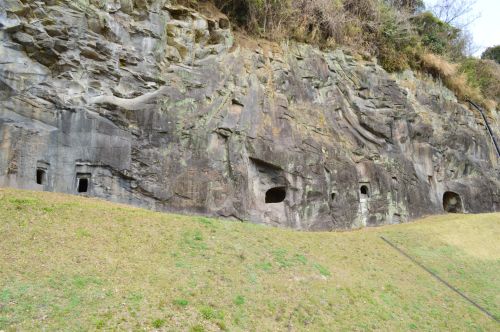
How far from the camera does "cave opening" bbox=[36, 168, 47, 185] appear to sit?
47.9 ft

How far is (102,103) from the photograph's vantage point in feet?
52.7

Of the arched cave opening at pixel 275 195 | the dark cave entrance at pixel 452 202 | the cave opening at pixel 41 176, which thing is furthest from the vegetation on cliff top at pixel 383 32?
the cave opening at pixel 41 176

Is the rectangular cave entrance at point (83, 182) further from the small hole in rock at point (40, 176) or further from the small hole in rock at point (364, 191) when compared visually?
the small hole in rock at point (364, 191)

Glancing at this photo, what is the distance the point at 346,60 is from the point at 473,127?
36.9 ft

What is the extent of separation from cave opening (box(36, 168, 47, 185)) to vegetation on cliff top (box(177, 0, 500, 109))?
10290 mm

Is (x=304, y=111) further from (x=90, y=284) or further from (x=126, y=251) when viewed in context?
(x=90, y=284)

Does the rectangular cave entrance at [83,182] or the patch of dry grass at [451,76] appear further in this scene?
the patch of dry grass at [451,76]

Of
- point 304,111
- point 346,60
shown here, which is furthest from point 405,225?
point 346,60

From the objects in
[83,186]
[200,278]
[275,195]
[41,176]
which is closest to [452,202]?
[275,195]

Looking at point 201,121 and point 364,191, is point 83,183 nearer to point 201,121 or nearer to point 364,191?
point 201,121

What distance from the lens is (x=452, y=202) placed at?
2703 cm

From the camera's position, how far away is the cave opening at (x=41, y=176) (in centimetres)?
1459

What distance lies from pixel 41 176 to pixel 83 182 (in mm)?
1464

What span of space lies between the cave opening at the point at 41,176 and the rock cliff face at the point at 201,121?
3 centimetres
